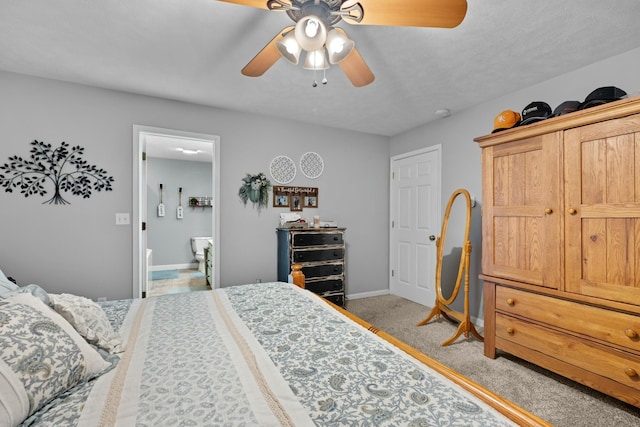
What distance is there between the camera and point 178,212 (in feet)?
21.2

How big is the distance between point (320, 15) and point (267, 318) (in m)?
1.53

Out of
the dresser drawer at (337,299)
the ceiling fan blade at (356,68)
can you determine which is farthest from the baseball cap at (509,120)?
the dresser drawer at (337,299)

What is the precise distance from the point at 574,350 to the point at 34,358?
282 centimetres

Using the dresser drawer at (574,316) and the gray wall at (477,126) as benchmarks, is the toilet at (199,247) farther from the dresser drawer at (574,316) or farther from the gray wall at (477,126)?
the dresser drawer at (574,316)

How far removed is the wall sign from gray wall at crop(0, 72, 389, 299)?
0.09 metres

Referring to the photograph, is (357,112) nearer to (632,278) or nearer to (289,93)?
(289,93)

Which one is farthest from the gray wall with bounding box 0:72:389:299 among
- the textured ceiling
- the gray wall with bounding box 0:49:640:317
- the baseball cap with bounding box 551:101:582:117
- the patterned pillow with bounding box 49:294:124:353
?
the baseball cap with bounding box 551:101:582:117

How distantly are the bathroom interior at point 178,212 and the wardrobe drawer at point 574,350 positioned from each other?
5.26m

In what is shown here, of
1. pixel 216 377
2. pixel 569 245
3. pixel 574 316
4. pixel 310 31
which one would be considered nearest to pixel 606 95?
pixel 569 245

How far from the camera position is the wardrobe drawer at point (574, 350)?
68.2 inches

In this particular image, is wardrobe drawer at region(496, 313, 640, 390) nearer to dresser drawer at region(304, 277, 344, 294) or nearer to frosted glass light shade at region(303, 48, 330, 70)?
dresser drawer at region(304, 277, 344, 294)

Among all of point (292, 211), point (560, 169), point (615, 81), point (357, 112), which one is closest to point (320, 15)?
point (560, 169)

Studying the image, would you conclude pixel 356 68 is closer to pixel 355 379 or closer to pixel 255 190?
pixel 355 379

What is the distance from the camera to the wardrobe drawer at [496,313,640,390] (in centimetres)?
173
